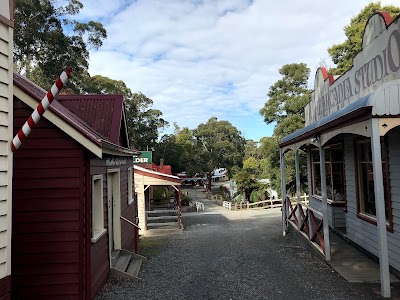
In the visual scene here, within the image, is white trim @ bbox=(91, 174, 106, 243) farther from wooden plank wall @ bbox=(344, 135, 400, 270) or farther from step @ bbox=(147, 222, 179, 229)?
step @ bbox=(147, 222, 179, 229)

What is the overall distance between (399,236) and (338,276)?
4.39ft

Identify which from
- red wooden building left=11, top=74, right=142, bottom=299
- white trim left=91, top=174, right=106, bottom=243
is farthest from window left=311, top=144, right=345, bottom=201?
red wooden building left=11, top=74, right=142, bottom=299

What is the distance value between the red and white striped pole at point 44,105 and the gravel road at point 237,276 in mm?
3647

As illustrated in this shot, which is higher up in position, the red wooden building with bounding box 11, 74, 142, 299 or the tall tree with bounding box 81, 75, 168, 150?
the tall tree with bounding box 81, 75, 168, 150

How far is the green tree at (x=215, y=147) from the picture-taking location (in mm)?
51000

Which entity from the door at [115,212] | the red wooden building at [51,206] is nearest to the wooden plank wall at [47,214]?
the red wooden building at [51,206]

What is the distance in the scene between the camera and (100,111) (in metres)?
8.64

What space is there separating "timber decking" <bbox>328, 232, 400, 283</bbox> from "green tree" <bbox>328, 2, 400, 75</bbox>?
12024 mm

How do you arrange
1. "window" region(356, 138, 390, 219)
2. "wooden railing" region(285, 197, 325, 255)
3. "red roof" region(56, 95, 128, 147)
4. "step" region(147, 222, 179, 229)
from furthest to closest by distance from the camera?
"step" region(147, 222, 179, 229) → "red roof" region(56, 95, 128, 147) → "wooden railing" region(285, 197, 325, 255) → "window" region(356, 138, 390, 219)

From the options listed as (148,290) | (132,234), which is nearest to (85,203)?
(148,290)

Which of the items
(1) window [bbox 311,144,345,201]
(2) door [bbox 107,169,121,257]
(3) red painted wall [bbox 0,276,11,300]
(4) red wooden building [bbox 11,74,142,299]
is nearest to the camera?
(3) red painted wall [bbox 0,276,11,300]

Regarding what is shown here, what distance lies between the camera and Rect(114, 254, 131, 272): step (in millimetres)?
7270

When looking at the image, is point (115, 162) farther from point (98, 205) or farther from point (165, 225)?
point (165, 225)

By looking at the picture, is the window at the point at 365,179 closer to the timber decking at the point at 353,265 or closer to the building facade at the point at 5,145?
the timber decking at the point at 353,265
